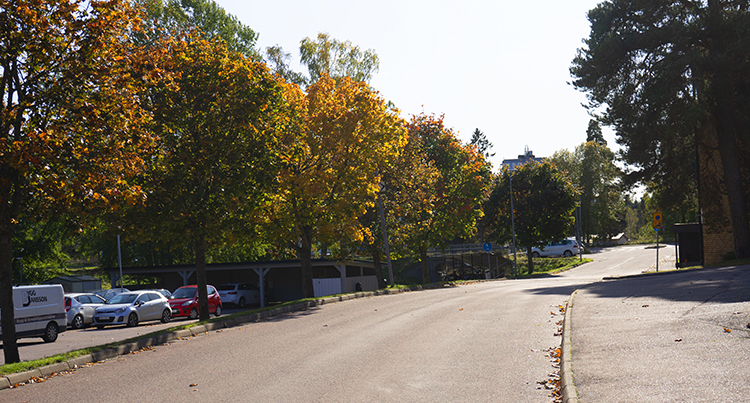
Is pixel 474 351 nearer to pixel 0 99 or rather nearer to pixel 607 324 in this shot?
pixel 607 324

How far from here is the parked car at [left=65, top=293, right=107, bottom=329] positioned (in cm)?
2500

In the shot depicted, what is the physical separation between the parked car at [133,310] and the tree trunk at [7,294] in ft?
40.2

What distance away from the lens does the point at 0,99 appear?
453 inches

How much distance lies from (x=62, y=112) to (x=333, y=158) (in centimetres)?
1506

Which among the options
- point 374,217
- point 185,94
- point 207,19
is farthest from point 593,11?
point 185,94

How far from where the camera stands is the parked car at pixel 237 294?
35781mm

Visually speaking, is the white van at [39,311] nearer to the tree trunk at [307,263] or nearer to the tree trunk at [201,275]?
the tree trunk at [201,275]

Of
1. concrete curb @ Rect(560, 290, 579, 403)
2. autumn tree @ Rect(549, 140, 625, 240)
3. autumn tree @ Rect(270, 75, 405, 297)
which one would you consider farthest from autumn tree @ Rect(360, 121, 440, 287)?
autumn tree @ Rect(549, 140, 625, 240)

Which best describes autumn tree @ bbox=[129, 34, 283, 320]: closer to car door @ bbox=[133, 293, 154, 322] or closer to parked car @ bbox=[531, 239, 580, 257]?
car door @ bbox=[133, 293, 154, 322]

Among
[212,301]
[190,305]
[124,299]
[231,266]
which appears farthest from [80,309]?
[231,266]

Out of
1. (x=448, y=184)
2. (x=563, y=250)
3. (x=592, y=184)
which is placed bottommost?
(x=563, y=250)

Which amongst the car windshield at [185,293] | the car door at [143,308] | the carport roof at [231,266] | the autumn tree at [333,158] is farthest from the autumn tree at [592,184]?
the car door at [143,308]

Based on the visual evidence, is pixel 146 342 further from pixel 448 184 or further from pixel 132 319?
pixel 448 184

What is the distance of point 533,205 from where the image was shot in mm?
54250
